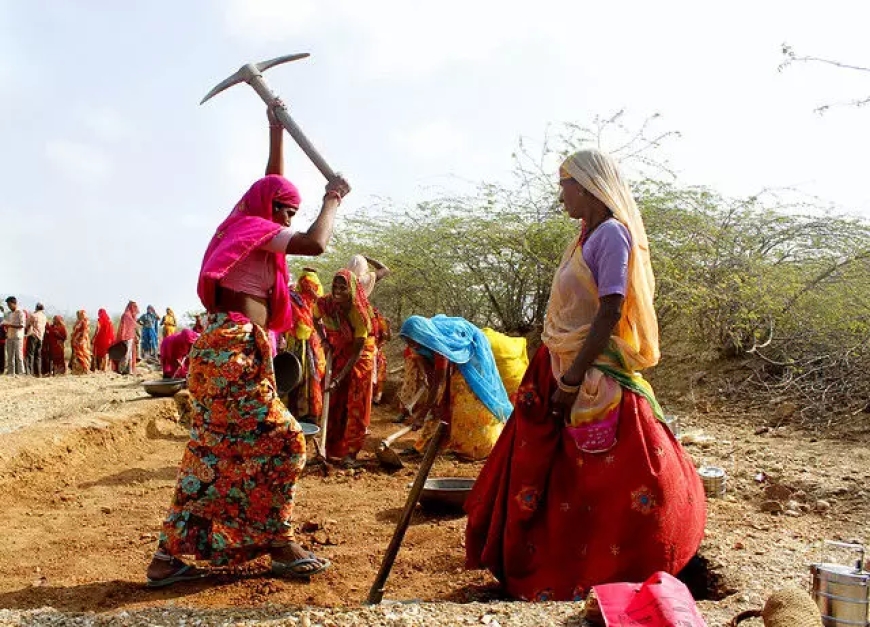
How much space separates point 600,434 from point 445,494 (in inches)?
70.3

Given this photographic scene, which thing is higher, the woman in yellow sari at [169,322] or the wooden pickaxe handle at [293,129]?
the wooden pickaxe handle at [293,129]

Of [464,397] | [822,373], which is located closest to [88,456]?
[464,397]

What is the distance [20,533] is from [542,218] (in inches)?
317

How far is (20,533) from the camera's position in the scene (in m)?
4.79

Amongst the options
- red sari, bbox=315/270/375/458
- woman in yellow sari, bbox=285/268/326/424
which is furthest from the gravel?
woman in yellow sari, bbox=285/268/326/424

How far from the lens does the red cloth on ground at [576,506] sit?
3.08 m

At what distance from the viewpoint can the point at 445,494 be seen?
475 cm

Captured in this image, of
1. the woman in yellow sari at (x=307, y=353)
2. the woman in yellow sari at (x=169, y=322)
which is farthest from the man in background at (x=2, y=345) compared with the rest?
the woman in yellow sari at (x=307, y=353)

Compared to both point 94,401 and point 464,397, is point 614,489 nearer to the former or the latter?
point 464,397

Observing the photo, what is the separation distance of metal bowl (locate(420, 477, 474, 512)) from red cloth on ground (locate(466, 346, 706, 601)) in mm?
1187

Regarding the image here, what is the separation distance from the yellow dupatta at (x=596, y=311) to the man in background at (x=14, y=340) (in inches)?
733

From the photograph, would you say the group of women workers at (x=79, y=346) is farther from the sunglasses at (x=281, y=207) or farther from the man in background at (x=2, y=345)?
the sunglasses at (x=281, y=207)

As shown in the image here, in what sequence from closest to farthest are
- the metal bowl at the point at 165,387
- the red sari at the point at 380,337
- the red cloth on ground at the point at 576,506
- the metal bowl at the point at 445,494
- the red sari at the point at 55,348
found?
1. the red cloth on ground at the point at 576,506
2. the metal bowl at the point at 445,494
3. the red sari at the point at 380,337
4. the metal bowl at the point at 165,387
5. the red sari at the point at 55,348

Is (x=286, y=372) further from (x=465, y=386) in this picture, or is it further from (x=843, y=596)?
(x=843, y=596)
